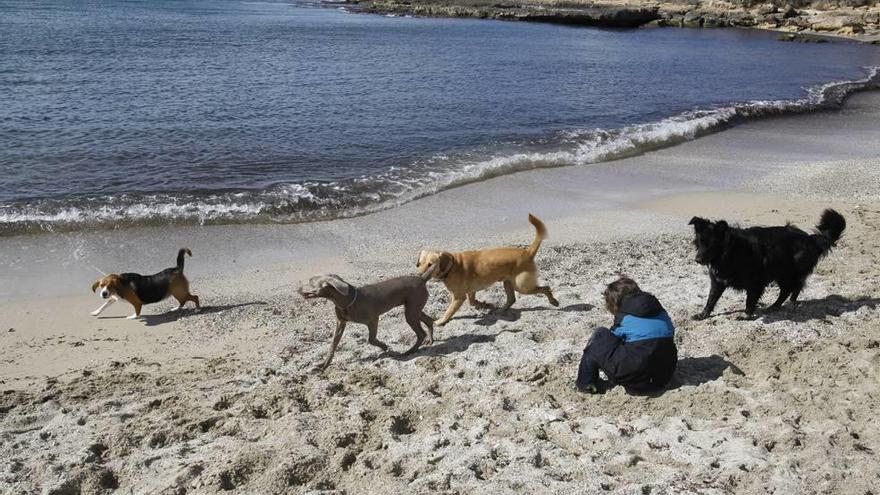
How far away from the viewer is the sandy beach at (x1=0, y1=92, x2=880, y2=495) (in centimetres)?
480

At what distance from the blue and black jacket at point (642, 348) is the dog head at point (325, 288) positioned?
2.52 meters

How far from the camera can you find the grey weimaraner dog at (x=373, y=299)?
657 cm

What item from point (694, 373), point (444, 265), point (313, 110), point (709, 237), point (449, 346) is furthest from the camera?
point (313, 110)

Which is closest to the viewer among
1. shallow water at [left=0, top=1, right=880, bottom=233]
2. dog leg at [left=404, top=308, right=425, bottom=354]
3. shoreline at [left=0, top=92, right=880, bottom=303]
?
dog leg at [left=404, top=308, right=425, bottom=354]

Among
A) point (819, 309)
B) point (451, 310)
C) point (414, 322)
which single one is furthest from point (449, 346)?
point (819, 309)

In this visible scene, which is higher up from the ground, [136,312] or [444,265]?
[444,265]

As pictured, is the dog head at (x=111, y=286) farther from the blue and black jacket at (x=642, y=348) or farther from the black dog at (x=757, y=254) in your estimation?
the black dog at (x=757, y=254)

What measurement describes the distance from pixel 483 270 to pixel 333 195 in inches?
259

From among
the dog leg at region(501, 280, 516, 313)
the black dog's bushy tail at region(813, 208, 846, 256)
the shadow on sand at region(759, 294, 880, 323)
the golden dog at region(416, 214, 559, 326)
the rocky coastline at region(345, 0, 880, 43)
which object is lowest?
the dog leg at region(501, 280, 516, 313)

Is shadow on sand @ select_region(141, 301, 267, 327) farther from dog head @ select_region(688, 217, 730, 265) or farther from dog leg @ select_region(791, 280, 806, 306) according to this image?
dog leg @ select_region(791, 280, 806, 306)

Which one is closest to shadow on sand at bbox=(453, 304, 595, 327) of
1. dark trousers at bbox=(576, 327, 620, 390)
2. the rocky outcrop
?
dark trousers at bbox=(576, 327, 620, 390)

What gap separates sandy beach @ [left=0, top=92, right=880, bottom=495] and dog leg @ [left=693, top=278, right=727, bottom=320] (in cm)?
18

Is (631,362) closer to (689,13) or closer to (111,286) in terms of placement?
(111,286)

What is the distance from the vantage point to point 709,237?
6.73 m
